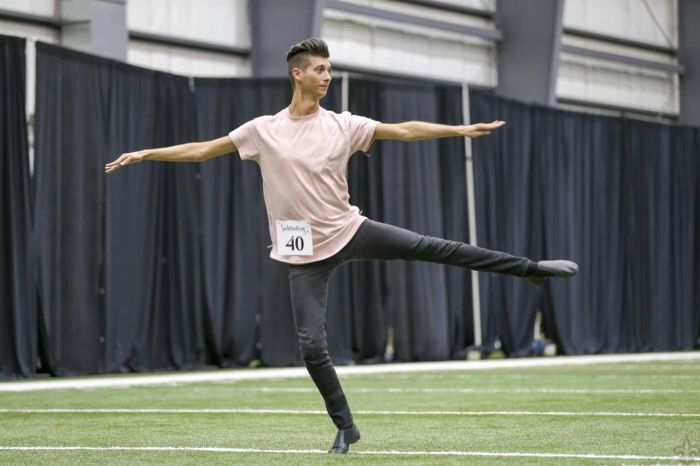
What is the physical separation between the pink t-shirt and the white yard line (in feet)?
17.5

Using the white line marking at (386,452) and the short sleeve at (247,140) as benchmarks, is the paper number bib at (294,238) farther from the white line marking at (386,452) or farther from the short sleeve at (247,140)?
the white line marking at (386,452)

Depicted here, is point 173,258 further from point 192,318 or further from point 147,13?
point 147,13

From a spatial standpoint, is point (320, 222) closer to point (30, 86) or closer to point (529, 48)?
point (30, 86)

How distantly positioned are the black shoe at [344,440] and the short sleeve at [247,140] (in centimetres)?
113

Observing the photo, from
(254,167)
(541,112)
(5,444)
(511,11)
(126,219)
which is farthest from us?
(511,11)

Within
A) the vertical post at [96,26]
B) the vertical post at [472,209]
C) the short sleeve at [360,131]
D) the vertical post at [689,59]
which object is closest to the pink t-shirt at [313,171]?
the short sleeve at [360,131]

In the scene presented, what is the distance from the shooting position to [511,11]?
19.1 meters

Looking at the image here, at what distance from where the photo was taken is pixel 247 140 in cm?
534

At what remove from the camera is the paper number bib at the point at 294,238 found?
17.0ft

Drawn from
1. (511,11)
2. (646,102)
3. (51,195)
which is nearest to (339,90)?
(51,195)

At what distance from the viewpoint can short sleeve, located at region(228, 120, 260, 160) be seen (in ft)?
17.5

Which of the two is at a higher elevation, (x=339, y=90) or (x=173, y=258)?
(x=339, y=90)

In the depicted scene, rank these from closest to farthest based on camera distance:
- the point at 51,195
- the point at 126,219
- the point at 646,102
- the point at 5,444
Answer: the point at 5,444
the point at 51,195
the point at 126,219
the point at 646,102

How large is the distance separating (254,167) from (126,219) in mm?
1659
